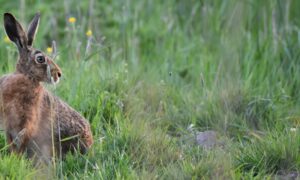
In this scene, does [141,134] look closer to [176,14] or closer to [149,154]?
[149,154]

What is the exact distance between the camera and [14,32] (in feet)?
16.9

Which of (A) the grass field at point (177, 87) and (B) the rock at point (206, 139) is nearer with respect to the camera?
(A) the grass field at point (177, 87)

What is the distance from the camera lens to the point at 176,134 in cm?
571

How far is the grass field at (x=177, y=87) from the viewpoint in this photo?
4.92 meters

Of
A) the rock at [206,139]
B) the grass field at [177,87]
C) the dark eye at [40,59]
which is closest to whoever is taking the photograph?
the grass field at [177,87]

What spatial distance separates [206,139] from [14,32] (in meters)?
1.47

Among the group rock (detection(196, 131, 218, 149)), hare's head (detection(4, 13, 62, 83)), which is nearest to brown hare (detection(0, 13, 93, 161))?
hare's head (detection(4, 13, 62, 83))

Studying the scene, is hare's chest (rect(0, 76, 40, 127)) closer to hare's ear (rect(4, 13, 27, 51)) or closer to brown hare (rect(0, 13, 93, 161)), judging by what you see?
brown hare (rect(0, 13, 93, 161))

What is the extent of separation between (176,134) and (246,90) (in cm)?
79

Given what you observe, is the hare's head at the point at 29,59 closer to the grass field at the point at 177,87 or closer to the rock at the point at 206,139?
the grass field at the point at 177,87

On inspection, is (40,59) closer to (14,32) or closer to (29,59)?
(29,59)

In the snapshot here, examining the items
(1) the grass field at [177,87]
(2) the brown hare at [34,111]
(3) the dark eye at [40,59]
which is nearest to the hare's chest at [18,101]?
(2) the brown hare at [34,111]

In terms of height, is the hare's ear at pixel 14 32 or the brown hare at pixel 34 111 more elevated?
the hare's ear at pixel 14 32

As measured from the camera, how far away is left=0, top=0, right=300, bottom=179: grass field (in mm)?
4922
